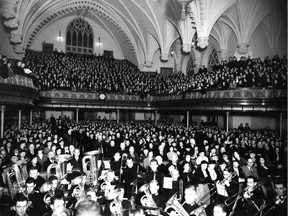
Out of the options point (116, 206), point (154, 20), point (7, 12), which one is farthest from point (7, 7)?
point (154, 20)

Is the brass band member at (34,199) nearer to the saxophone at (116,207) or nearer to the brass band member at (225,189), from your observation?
the saxophone at (116,207)

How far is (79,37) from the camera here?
31.9 metres

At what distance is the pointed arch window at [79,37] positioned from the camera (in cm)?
3158

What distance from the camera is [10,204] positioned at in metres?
4.64

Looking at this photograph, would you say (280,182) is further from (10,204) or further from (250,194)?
(10,204)

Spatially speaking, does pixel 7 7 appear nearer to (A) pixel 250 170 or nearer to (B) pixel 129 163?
(B) pixel 129 163

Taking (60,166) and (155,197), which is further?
(60,166)

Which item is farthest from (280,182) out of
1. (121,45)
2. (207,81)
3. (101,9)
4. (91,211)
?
(121,45)

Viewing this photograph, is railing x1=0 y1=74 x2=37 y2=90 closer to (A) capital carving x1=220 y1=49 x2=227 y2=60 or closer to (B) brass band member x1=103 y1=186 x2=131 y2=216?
(B) brass band member x1=103 y1=186 x2=131 y2=216

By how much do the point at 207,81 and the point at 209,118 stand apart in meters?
8.16

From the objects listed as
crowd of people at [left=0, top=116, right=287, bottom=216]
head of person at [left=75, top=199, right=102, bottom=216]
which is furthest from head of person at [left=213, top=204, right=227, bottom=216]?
head of person at [left=75, top=199, right=102, bottom=216]

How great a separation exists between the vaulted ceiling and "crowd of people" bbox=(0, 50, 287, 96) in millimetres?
2235

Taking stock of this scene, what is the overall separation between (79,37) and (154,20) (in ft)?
34.3

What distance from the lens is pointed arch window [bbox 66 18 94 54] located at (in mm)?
31578
